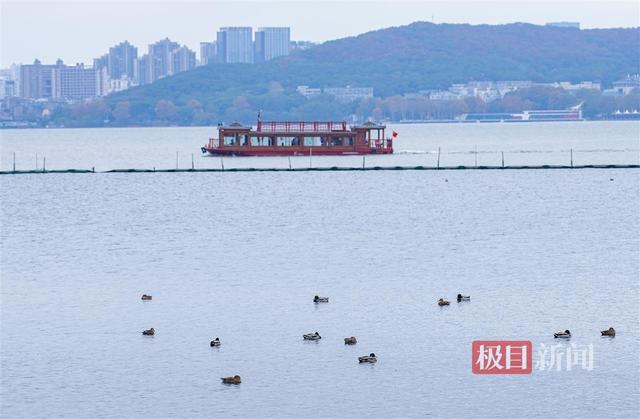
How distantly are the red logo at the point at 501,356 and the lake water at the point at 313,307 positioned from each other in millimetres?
373

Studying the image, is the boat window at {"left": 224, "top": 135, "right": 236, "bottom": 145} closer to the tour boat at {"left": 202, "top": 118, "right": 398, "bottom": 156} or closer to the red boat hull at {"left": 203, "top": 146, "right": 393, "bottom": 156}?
the tour boat at {"left": 202, "top": 118, "right": 398, "bottom": 156}

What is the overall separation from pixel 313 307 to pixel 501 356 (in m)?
8.52

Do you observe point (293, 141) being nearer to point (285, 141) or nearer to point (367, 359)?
point (285, 141)

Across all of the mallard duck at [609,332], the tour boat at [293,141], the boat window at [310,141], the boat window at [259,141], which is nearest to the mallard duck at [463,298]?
the mallard duck at [609,332]

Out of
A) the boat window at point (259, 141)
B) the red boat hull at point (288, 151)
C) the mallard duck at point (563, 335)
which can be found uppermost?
the boat window at point (259, 141)

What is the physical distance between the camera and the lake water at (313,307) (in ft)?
114

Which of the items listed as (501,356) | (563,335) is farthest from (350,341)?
(563,335)

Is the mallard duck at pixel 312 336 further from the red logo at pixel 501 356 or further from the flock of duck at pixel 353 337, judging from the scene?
the red logo at pixel 501 356

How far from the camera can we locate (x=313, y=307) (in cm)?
4597

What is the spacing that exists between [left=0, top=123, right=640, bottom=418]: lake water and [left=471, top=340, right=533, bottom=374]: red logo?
1.22 feet

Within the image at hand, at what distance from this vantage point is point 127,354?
39.5 meters

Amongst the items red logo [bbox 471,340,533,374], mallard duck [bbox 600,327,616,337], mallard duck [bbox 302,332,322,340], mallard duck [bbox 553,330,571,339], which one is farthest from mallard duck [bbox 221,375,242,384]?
mallard duck [bbox 600,327,616,337]

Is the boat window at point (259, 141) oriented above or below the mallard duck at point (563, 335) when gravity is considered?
above

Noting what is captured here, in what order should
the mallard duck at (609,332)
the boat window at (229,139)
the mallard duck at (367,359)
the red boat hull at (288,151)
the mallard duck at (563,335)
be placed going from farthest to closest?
1. the boat window at (229,139)
2. the red boat hull at (288,151)
3. the mallard duck at (609,332)
4. the mallard duck at (563,335)
5. the mallard duck at (367,359)
